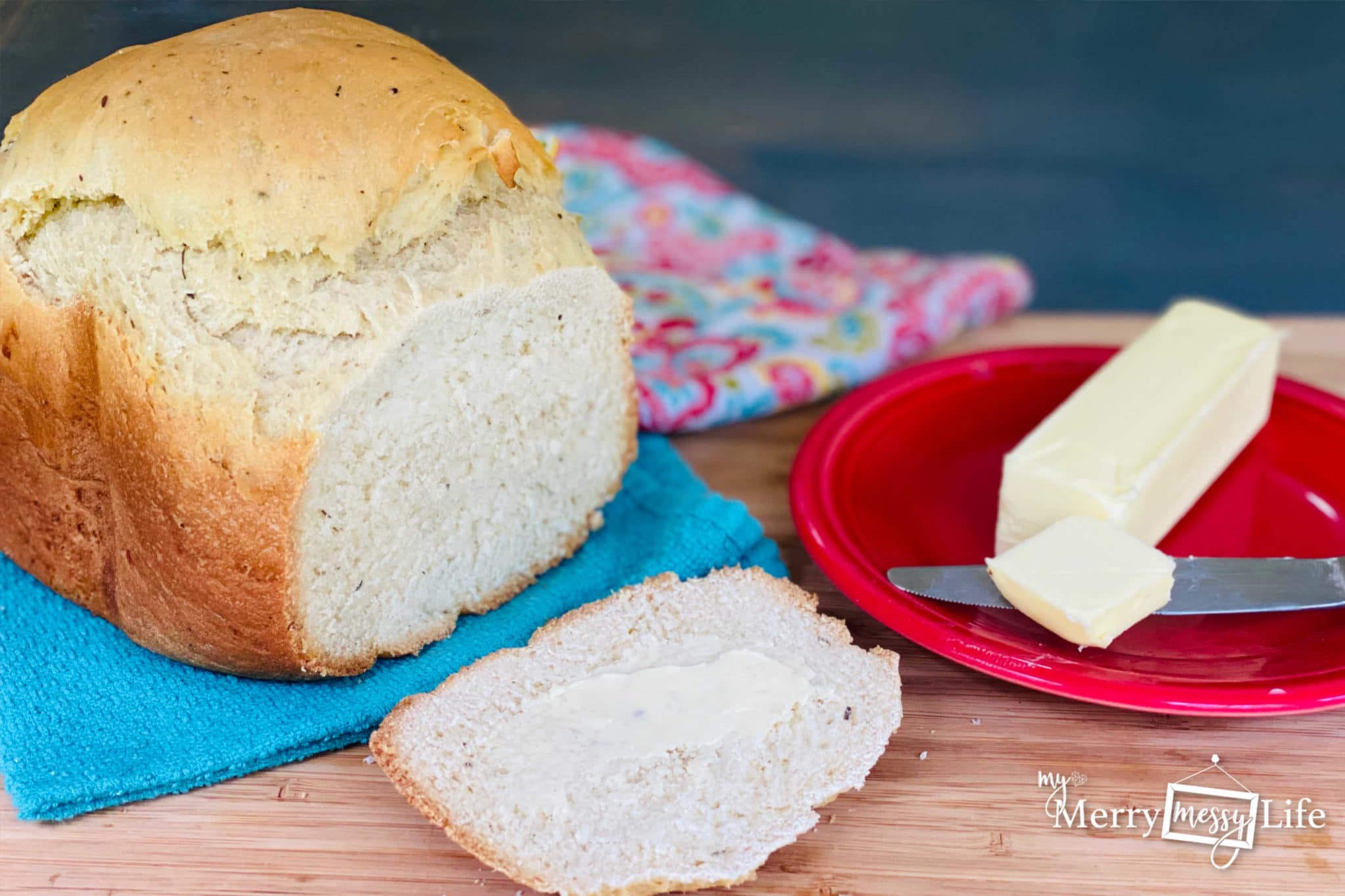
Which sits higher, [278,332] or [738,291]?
[278,332]

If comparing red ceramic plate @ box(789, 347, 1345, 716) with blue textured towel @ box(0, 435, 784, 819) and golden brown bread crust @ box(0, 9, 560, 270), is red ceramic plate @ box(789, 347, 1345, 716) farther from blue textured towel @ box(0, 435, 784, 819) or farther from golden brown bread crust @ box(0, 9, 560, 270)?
golden brown bread crust @ box(0, 9, 560, 270)

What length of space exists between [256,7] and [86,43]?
0.80 ft

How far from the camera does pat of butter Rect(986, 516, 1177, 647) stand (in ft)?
5.53

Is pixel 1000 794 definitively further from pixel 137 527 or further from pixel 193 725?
pixel 137 527

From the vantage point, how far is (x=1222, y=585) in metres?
1.84

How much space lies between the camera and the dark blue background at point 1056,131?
15.5 feet

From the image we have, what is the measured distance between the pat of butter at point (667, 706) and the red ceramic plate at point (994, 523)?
239 mm

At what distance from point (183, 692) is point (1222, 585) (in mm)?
1518

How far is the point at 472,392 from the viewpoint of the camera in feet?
5.85

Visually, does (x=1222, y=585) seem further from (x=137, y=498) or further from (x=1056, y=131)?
(x=1056, y=131)

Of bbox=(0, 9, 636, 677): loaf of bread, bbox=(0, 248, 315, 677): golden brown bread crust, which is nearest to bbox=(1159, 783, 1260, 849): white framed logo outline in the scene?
bbox=(0, 9, 636, 677): loaf of bread

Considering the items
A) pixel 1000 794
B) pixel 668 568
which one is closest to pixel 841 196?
pixel 668 568

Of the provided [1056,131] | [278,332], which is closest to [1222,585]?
[278,332]

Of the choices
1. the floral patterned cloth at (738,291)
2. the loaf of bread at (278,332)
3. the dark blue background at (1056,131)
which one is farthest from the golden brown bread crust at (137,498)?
the dark blue background at (1056,131)
